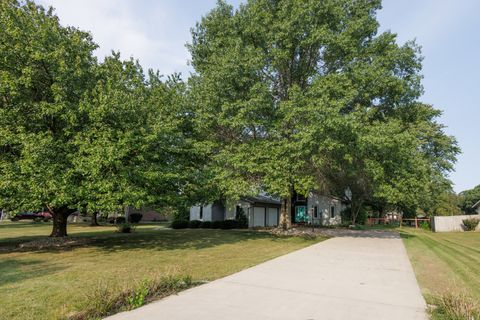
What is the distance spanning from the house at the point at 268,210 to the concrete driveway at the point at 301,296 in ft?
51.1

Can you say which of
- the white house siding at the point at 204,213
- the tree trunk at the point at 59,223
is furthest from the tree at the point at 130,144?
the white house siding at the point at 204,213

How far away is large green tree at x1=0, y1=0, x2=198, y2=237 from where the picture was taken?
1131cm

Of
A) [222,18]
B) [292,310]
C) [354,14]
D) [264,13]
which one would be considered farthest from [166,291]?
[354,14]

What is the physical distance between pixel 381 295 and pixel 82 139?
11.4m

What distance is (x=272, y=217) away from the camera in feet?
109

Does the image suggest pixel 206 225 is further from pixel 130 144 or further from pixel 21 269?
pixel 21 269

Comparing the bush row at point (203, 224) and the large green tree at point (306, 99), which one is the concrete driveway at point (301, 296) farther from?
the bush row at point (203, 224)

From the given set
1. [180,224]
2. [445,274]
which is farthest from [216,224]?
[445,274]

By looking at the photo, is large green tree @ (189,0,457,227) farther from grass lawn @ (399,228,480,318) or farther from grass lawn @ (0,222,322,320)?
grass lawn @ (0,222,322,320)

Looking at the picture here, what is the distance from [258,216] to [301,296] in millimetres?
24455

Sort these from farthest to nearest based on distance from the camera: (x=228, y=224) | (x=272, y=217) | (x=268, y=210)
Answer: (x=272, y=217) < (x=268, y=210) < (x=228, y=224)

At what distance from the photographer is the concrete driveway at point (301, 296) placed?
17.2 feet

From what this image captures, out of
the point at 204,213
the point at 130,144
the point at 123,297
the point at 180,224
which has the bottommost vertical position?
the point at 180,224

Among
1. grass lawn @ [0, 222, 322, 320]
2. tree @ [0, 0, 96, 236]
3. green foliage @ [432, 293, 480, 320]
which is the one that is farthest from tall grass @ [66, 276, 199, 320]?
tree @ [0, 0, 96, 236]
